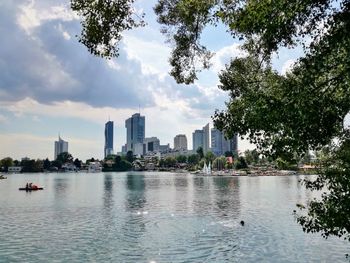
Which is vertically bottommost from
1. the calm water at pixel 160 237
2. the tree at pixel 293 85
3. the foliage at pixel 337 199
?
the calm water at pixel 160 237

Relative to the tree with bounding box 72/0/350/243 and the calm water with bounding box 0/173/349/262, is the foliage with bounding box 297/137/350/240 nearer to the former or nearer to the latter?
the tree with bounding box 72/0/350/243

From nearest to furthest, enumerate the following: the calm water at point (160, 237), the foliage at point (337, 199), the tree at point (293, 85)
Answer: the tree at point (293, 85)
the foliage at point (337, 199)
the calm water at point (160, 237)

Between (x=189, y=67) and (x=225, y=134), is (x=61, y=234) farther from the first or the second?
(x=225, y=134)

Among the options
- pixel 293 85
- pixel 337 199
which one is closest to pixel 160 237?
pixel 337 199

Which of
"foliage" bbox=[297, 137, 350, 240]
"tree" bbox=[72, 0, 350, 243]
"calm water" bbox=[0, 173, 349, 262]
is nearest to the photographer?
"tree" bbox=[72, 0, 350, 243]

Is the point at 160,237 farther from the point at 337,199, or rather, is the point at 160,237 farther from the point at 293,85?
the point at 293,85

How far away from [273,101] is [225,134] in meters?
2.42

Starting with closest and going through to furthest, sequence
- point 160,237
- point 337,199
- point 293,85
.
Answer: point 293,85 < point 337,199 < point 160,237

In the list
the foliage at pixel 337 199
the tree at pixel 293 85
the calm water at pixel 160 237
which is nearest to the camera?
the tree at pixel 293 85

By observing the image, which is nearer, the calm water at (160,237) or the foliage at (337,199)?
the foliage at (337,199)

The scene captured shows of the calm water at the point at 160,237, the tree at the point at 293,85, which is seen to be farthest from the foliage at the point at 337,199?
the calm water at the point at 160,237

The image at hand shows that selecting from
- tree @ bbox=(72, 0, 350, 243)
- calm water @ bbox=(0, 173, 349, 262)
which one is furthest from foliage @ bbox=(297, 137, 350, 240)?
calm water @ bbox=(0, 173, 349, 262)

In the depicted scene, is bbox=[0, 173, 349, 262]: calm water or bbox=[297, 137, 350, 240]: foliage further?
bbox=[0, 173, 349, 262]: calm water

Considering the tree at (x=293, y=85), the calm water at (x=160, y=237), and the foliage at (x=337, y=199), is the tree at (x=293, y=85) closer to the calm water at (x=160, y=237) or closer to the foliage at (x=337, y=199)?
the foliage at (x=337, y=199)
